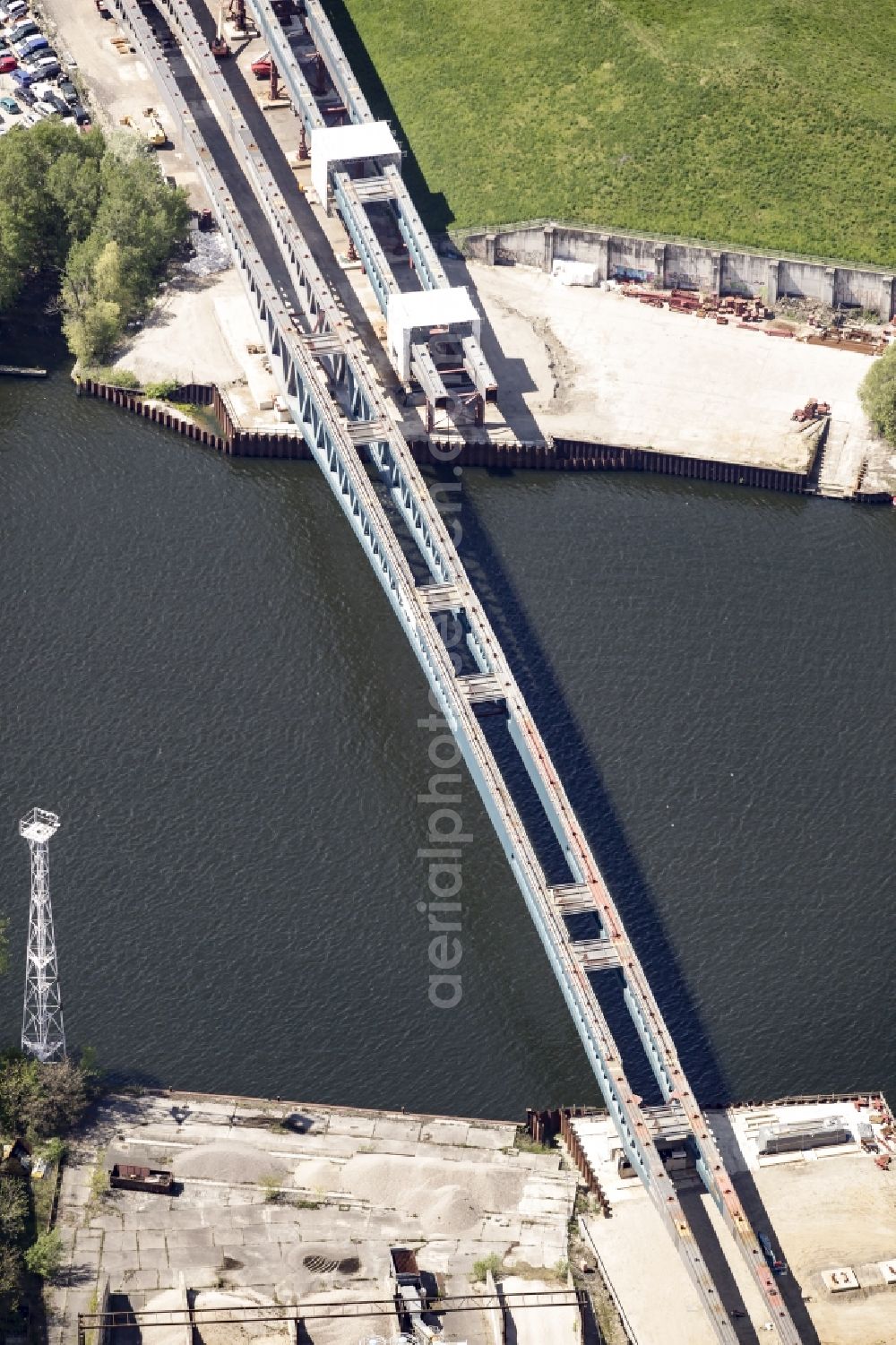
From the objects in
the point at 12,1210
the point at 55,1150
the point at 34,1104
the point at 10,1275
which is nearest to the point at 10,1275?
the point at 10,1275

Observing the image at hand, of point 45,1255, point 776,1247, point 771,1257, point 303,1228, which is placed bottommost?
point 771,1257

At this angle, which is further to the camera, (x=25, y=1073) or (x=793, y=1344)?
(x=25, y=1073)

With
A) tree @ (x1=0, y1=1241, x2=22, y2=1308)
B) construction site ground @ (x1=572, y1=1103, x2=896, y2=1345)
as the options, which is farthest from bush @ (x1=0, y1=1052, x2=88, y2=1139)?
construction site ground @ (x1=572, y1=1103, x2=896, y2=1345)

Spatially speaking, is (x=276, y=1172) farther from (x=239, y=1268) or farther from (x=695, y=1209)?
(x=695, y=1209)

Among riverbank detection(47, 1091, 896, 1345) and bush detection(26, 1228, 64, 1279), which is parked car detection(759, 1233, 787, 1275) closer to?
riverbank detection(47, 1091, 896, 1345)

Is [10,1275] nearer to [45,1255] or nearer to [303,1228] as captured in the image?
[45,1255]

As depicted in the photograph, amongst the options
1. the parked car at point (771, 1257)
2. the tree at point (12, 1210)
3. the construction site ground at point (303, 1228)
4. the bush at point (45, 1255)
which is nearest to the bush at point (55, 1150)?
the construction site ground at point (303, 1228)

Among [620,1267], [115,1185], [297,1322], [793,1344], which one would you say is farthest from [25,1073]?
[793,1344]
